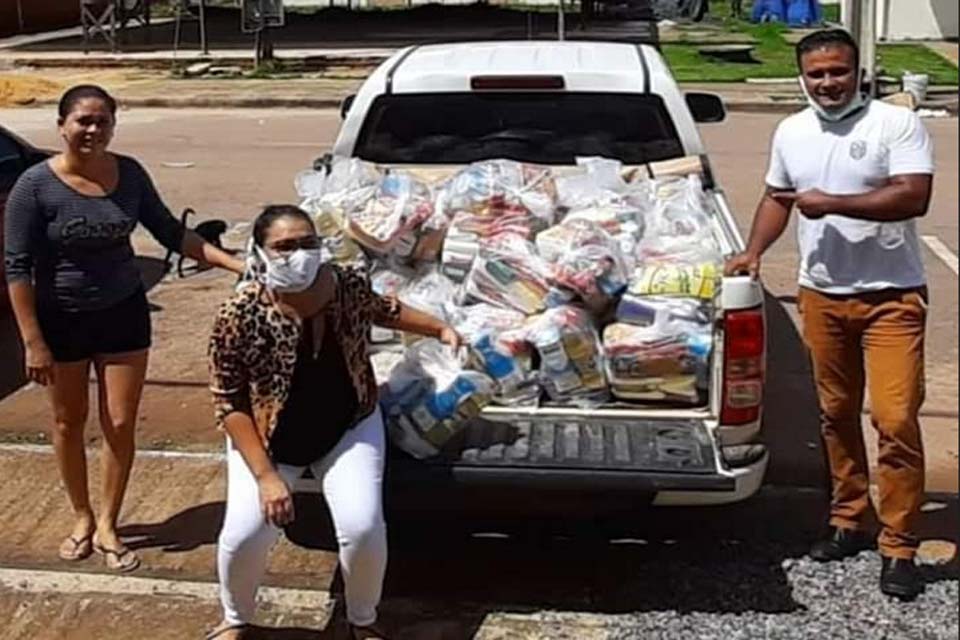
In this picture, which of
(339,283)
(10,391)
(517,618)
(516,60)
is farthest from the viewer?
(10,391)

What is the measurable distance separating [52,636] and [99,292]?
1.13 metres

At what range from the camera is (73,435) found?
17.0ft

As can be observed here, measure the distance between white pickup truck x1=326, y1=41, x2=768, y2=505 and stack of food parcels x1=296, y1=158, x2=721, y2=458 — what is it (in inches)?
3.9

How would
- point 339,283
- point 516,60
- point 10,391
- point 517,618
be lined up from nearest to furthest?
point 339,283 < point 517,618 < point 516,60 < point 10,391

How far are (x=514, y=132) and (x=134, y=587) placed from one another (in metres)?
2.52

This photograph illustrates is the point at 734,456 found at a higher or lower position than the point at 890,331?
lower

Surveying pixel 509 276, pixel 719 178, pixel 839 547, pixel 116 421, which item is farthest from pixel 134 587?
pixel 719 178

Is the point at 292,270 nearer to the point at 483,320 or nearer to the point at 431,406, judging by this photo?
the point at 431,406

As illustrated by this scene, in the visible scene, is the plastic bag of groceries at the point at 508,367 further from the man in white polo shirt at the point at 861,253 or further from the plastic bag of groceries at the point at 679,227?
the man in white polo shirt at the point at 861,253

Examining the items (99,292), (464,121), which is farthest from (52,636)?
(464,121)

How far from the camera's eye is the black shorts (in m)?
4.95

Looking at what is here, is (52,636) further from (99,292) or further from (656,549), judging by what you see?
(656,549)

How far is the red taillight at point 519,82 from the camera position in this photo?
19.6ft

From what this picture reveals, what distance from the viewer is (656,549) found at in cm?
535
